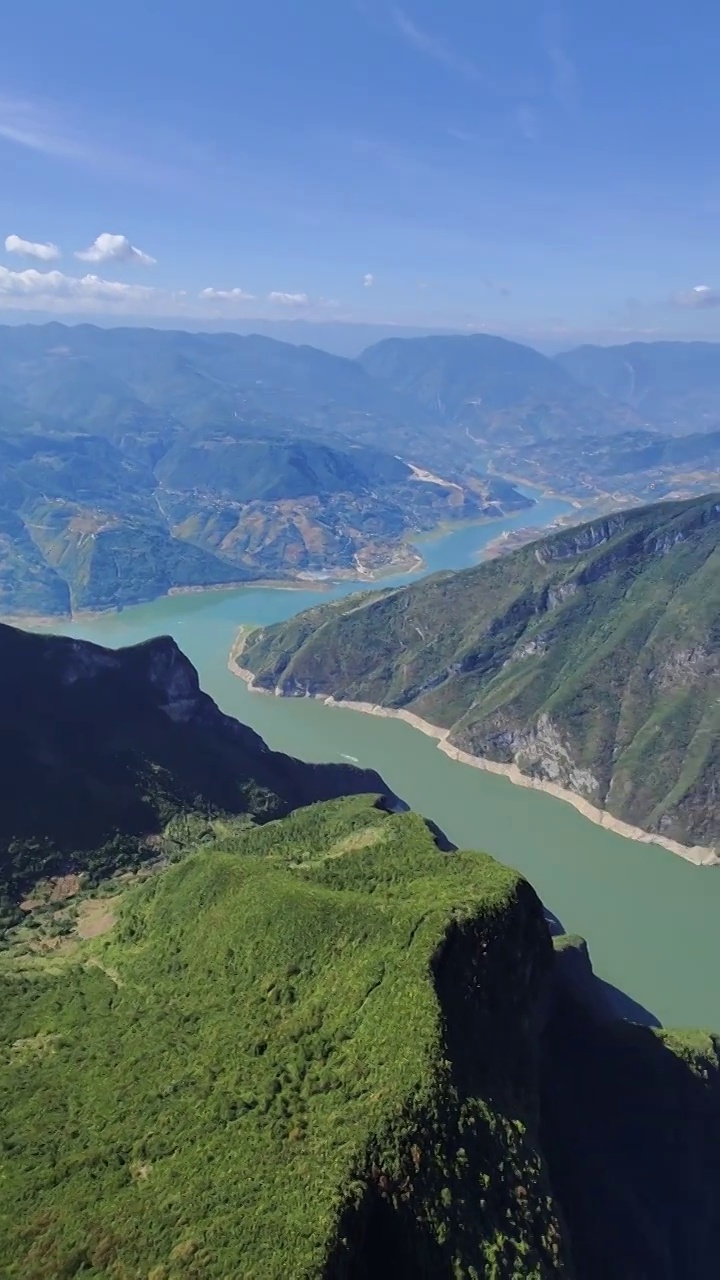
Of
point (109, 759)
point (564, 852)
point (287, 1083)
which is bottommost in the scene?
point (564, 852)

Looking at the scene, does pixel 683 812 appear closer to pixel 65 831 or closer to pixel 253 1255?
pixel 65 831

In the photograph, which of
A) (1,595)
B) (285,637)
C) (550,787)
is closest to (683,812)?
(550,787)

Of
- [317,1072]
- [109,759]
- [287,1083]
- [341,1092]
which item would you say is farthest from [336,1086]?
[109,759]

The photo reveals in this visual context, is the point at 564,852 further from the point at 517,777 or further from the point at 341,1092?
the point at 341,1092

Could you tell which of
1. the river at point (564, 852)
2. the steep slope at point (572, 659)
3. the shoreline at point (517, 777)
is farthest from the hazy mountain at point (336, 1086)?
the steep slope at point (572, 659)

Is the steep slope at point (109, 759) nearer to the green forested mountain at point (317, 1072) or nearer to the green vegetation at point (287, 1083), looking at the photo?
the green forested mountain at point (317, 1072)

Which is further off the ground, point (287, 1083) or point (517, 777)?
point (287, 1083)
